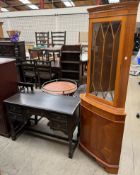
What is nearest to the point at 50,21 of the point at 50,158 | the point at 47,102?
the point at 47,102

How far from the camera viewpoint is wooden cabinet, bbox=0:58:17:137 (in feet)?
6.81

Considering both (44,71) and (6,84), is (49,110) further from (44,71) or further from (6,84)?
(44,71)

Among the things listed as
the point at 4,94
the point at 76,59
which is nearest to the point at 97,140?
the point at 4,94

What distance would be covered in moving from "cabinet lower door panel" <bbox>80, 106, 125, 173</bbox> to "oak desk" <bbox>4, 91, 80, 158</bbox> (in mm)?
172

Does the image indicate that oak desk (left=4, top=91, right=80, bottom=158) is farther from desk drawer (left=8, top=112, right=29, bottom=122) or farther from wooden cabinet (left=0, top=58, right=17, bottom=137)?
wooden cabinet (left=0, top=58, right=17, bottom=137)

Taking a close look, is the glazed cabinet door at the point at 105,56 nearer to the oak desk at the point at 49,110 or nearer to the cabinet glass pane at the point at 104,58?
the cabinet glass pane at the point at 104,58

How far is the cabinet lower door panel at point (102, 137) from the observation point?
5.16 feet

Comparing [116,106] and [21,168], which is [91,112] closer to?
[116,106]

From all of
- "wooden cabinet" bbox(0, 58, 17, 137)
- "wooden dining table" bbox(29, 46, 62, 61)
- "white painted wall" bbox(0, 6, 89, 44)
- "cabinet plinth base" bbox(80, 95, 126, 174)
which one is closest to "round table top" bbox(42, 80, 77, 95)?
"wooden cabinet" bbox(0, 58, 17, 137)

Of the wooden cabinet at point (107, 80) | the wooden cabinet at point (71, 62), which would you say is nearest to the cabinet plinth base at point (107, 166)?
the wooden cabinet at point (107, 80)

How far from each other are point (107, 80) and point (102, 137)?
0.64 meters

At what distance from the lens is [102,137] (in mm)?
A: 1692

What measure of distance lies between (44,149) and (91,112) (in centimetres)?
91

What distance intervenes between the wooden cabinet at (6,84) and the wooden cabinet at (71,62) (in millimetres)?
1761
